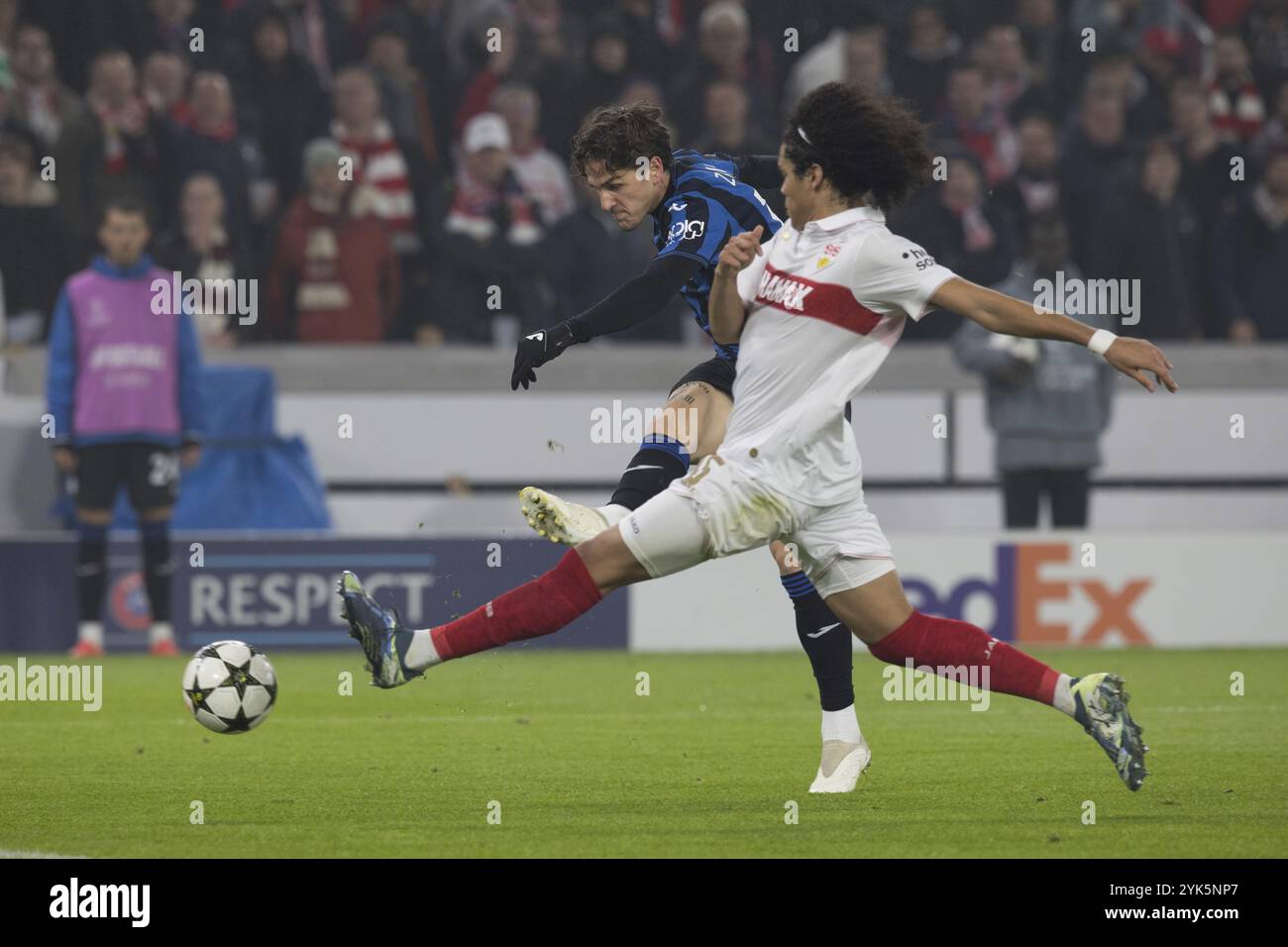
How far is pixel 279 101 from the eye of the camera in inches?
573

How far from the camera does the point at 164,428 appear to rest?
12.2 m

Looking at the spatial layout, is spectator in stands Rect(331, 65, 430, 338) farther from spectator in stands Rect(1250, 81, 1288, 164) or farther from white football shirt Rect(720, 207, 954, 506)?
white football shirt Rect(720, 207, 954, 506)

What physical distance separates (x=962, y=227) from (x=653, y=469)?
22.8 feet

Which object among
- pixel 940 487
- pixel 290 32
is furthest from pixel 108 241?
pixel 940 487

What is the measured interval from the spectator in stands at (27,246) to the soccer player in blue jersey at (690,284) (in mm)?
7644

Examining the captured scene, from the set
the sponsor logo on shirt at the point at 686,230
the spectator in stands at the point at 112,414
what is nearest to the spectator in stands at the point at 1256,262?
the spectator in stands at the point at 112,414

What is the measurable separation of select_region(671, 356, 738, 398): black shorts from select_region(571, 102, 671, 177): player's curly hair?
27.2 inches

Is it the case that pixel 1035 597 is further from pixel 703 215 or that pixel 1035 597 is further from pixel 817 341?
pixel 817 341

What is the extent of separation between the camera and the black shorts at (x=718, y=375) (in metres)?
7.15

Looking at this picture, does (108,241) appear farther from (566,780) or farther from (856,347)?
(856,347)

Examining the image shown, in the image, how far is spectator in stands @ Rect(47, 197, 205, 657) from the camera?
39.7ft

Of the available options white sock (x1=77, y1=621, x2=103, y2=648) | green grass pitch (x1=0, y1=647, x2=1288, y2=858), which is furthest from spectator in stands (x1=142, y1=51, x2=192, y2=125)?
green grass pitch (x1=0, y1=647, x2=1288, y2=858)

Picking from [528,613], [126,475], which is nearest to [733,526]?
[528,613]

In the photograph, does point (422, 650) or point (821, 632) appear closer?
point (422, 650)
